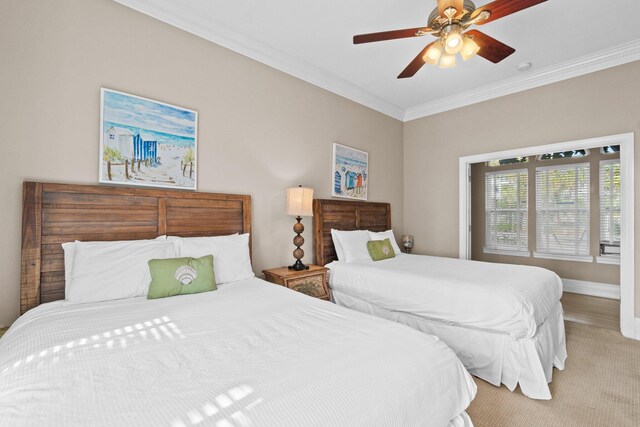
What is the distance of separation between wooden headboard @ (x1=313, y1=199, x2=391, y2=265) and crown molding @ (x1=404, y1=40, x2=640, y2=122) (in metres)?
1.70

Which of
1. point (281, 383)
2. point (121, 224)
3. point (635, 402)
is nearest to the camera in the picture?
point (281, 383)

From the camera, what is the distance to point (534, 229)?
534 cm

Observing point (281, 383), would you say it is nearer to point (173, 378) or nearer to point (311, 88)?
point (173, 378)

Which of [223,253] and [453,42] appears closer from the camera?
[453,42]

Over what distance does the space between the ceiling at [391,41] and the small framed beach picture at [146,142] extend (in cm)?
76

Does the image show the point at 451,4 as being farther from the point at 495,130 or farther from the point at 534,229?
the point at 534,229

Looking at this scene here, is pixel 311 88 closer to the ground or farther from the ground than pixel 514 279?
farther from the ground

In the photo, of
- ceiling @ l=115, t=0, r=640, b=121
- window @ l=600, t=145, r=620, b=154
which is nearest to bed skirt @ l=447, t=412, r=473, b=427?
ceiling @ l=115, t=0, r=640, b=121

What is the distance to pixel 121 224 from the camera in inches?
87.2

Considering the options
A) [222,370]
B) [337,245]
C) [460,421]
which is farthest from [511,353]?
[222,370]

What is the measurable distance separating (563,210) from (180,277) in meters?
5.88

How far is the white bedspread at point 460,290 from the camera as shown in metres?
2.19

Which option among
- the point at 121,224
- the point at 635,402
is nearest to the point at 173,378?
the point at 121,224

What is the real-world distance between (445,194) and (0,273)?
4.71 meters
